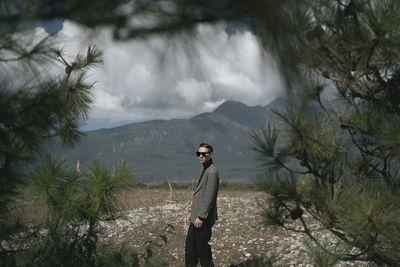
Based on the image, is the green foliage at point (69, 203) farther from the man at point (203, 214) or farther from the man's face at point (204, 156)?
the man's face at point (204, 156)

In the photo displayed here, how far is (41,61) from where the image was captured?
5.20 feet

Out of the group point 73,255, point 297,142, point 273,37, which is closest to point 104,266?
point 73,255

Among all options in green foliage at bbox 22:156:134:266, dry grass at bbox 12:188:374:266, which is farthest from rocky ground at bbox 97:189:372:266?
green foliage at bbox 22:156:134:266

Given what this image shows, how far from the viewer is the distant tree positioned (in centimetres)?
212

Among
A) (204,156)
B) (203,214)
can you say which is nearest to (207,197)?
(203,214)

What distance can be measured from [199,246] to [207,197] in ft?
2.00

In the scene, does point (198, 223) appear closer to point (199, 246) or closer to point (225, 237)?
point (199, 246)

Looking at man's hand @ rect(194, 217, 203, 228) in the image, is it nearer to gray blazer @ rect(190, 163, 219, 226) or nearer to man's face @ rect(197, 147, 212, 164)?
gray blazer @ rect(190, 163, 219, 226)

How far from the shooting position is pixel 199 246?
4008 mm

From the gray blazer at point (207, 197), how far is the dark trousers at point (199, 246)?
0.40 feet

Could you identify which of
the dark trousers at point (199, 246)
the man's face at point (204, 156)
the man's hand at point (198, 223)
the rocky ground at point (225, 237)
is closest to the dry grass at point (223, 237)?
the rocky ground at point (225, 237)

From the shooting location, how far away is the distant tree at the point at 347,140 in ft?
6.95

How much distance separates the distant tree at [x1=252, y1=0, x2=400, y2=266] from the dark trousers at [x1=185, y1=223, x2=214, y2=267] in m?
1.48

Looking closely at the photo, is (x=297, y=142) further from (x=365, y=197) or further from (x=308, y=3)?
(x=308, y=3)
